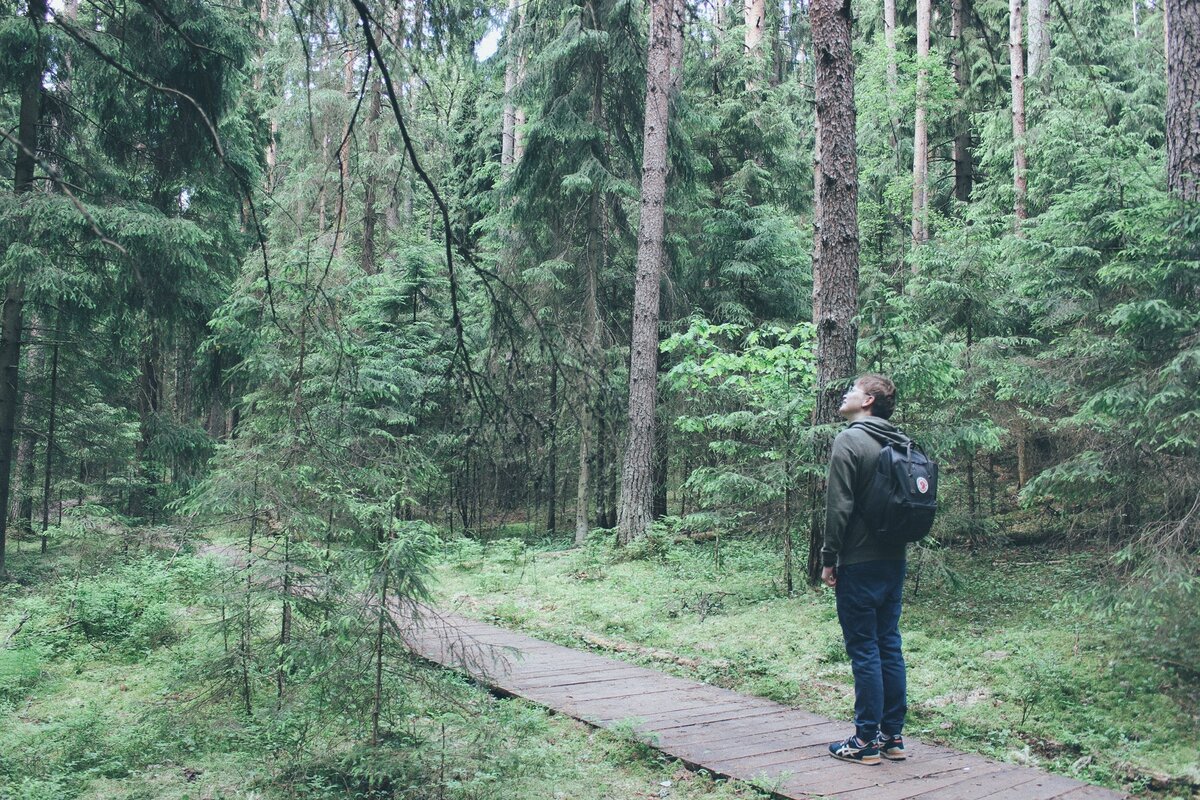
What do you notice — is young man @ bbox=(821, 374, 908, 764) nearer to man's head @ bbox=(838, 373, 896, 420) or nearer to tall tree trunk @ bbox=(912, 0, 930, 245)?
man's head @ bbox=(838, 373, 896, 420)

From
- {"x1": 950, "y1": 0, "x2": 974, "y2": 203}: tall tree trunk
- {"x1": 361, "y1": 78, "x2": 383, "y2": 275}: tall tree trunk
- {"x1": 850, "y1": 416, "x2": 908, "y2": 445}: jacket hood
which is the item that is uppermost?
{"x1": 950, "y1": 0, "x2": 974, "y2": 203}: tall tree trunk

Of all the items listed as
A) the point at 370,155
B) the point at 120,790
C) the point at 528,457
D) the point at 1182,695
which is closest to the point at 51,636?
the point at 120,790

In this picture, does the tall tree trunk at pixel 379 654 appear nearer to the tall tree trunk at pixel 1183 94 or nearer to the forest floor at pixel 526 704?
the forest floor at pixel 526 704

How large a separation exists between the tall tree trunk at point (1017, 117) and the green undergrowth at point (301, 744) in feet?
47.1

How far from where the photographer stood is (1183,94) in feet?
23.9

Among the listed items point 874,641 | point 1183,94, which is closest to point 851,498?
point 874,641

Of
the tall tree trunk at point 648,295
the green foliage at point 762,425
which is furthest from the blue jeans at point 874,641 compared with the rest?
the tall tree trunk at point 648,295

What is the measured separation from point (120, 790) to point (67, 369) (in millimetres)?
12264

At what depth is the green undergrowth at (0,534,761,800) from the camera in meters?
4.09

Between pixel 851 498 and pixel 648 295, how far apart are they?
9813mm

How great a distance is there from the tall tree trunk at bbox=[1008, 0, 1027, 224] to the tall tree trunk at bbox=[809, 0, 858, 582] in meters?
8.58

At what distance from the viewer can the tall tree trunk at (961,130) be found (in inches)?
866

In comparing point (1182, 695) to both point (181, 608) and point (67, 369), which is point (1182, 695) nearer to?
point (181, 608)

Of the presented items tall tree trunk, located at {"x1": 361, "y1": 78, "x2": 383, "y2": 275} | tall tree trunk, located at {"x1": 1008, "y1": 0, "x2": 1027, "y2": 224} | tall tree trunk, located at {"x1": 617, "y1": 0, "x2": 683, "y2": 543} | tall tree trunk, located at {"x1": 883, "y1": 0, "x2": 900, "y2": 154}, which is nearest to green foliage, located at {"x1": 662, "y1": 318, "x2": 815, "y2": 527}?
tall tree trunk, located at {"x1": 617, "y1": 0, "x2": 683, "y2": 543}
